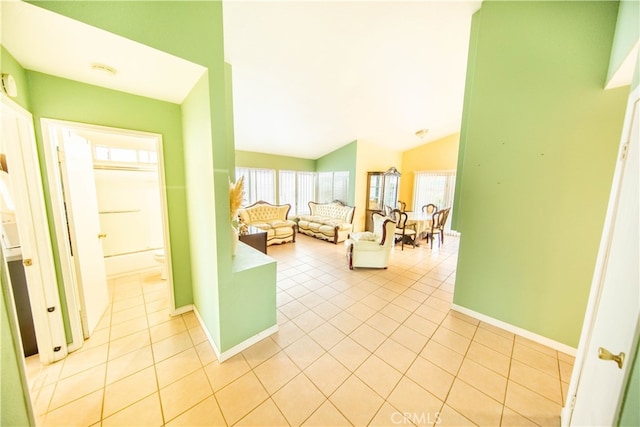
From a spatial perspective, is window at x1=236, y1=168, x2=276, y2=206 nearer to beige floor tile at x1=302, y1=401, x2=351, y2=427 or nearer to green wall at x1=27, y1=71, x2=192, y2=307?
green wall at x1=27, y1=71, x2=192, y2=307

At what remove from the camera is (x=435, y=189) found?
673 cm

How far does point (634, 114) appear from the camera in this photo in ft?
3.59

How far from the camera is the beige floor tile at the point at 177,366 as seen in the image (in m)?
1.63

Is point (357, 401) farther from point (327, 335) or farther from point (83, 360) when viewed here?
point (83, 360)

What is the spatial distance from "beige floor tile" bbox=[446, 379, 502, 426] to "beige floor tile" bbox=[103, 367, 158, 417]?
7.17 ft

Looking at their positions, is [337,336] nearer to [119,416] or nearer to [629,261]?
[119,416]

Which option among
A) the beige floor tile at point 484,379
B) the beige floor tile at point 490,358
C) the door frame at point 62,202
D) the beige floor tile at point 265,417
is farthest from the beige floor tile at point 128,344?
the beige floor tile at point 490,358

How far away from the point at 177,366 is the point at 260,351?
0.66m

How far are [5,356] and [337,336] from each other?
6.70 ft

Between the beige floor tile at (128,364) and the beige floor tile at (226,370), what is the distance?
54 cm

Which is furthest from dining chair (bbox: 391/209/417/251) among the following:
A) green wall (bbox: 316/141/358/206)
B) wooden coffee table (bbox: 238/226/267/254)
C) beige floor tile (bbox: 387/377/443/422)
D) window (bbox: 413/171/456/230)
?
beige floor tile (bbox: 387/377/443/422)

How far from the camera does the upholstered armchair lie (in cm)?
372

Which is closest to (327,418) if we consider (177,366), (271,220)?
(177,366)

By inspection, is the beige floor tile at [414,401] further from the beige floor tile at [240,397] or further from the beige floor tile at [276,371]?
the beige floor tile at [240,397]
